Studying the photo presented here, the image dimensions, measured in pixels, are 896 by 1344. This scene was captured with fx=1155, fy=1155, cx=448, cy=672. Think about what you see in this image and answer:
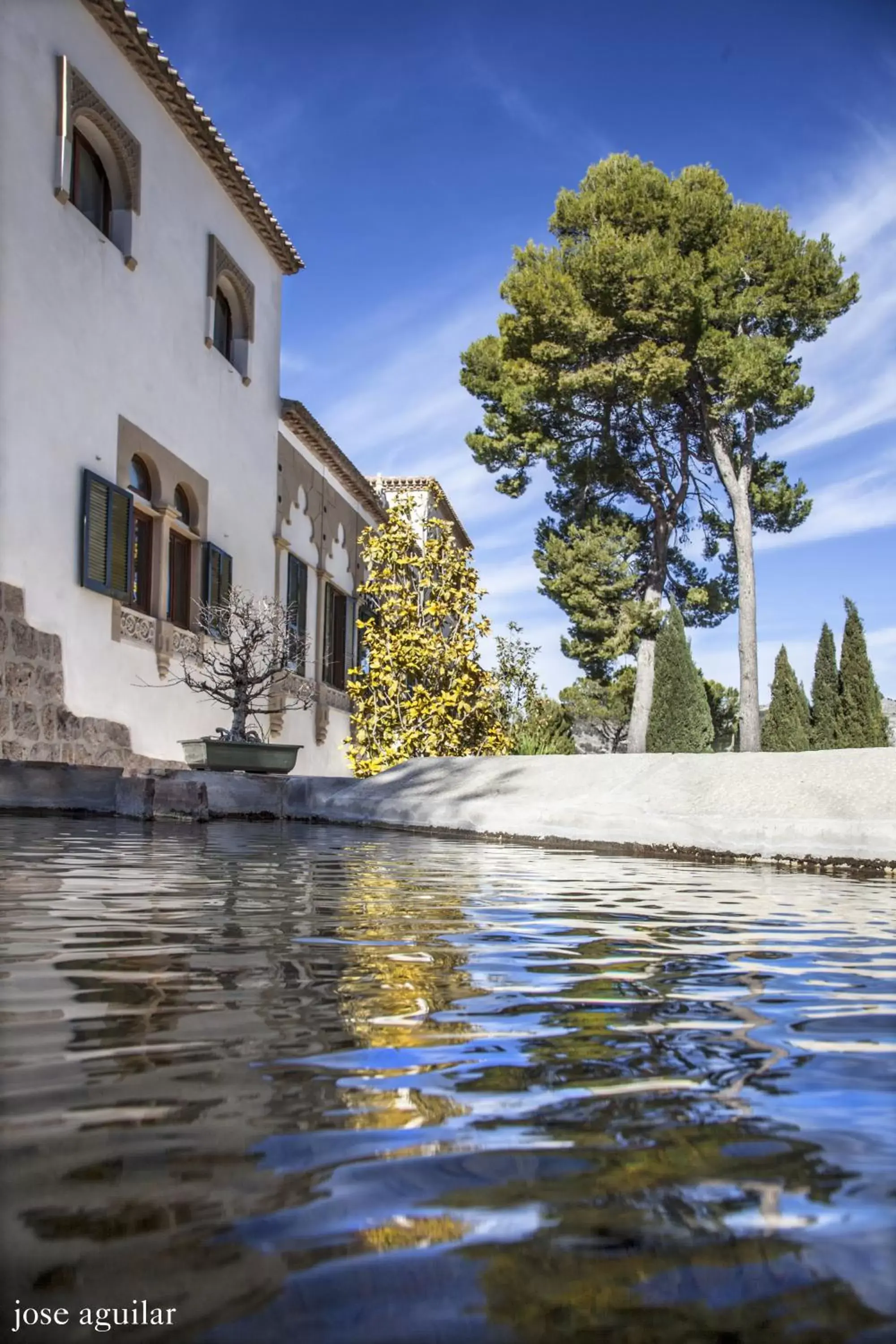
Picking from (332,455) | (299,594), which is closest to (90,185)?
(299,594)

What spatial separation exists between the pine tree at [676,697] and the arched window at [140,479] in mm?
10979

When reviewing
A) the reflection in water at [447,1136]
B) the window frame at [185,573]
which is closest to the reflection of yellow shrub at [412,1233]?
the reflection in water at [447,1136]

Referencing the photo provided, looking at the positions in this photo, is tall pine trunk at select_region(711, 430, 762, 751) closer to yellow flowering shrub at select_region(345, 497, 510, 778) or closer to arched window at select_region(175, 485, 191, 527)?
yellow flowering shrub at select_region(345, 497, 510, 778)

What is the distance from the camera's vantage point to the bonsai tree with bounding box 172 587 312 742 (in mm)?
10500

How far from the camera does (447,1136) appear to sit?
1026mm

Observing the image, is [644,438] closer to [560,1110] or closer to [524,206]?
[524,206]

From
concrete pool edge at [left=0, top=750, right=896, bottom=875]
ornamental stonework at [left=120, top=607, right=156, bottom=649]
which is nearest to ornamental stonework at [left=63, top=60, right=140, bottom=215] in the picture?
ornamental stonework at [left=120, top=607, right=156, bottom=649]

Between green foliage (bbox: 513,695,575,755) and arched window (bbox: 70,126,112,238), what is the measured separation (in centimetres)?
650

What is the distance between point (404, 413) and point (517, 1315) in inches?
741

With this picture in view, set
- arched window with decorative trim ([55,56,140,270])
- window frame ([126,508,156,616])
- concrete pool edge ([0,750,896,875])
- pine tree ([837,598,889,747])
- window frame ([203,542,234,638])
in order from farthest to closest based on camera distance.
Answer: pine tree ([837,598,889,747]) < window frame ([203,542,234,638]) < window frame ([126,508,156,616]) < arched window with decorative trim ([55,56,140,270]) < concrete pool edge ([0,750,896,875])

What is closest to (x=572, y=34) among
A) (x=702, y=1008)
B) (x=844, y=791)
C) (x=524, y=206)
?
(x=844, y=791)

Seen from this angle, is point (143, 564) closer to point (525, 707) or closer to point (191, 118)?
point (191, 118)

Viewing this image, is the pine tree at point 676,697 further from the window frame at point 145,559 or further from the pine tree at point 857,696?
the window frame at point 145,559
